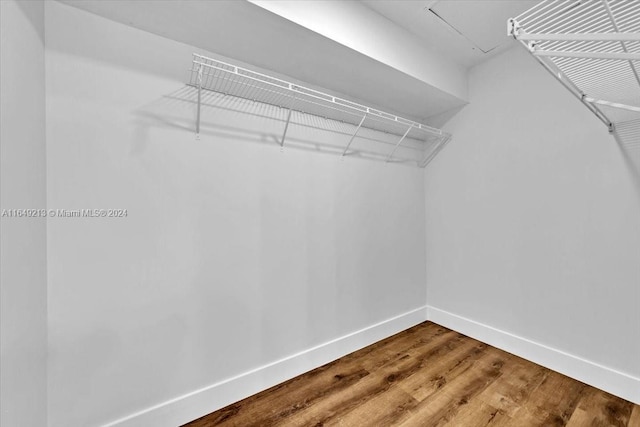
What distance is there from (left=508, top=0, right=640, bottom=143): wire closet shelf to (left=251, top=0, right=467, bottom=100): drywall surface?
1.96ft

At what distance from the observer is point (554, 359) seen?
1.68 m

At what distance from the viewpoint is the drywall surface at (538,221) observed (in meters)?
1.47

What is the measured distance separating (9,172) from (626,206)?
285 cm

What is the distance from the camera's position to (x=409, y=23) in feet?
5.39

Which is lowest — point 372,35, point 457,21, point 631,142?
point 631,142

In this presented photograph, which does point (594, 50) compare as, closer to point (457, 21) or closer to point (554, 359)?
point (457, 21)

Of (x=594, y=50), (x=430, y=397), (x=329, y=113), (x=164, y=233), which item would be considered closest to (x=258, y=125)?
(x=329, y=113)

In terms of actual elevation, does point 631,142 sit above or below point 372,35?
below

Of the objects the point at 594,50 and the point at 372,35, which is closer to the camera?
the point at 594,50

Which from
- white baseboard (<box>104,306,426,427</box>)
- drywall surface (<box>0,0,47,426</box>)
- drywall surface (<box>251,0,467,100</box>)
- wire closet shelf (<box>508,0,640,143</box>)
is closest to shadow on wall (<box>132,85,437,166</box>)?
drywall surface (<box>0,0,47,426</box>)

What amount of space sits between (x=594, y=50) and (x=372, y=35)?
107 cm

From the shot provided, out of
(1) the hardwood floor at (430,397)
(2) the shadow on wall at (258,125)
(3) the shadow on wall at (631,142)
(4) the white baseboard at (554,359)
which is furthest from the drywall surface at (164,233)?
(3) the shadow on wall at (631,142)

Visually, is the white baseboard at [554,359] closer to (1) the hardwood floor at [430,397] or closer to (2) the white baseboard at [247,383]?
(1) the hardwood floor at [430,397]

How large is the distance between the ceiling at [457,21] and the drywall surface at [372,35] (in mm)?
50
